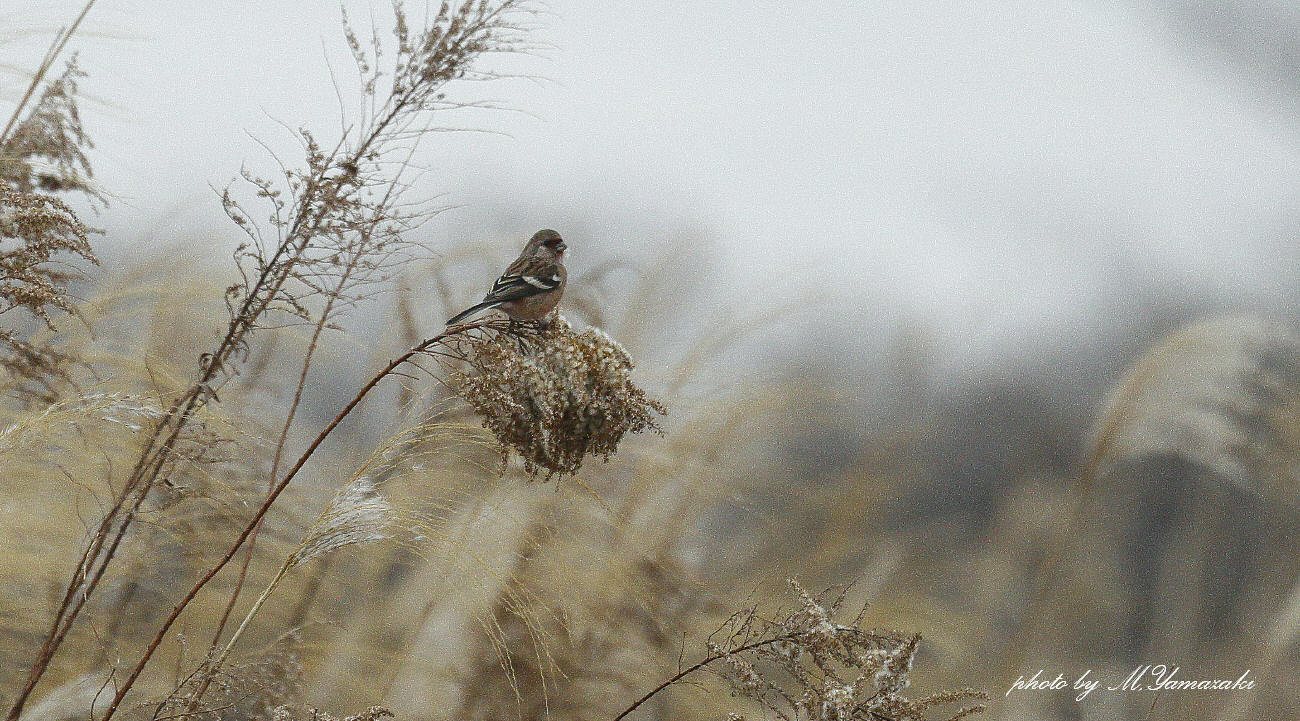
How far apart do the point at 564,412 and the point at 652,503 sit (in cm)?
100

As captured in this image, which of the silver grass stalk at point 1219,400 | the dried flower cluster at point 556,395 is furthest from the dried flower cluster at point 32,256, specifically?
the silver grass stalk at point 1219,400

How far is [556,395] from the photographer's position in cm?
101

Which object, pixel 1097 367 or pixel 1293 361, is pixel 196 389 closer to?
pixel 1293 361

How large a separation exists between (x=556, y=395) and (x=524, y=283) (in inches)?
17.8

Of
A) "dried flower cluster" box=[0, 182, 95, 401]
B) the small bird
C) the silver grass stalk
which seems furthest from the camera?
the silver grass stalk

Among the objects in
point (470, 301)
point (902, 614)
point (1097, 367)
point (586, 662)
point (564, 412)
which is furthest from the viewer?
point (1097, 367)

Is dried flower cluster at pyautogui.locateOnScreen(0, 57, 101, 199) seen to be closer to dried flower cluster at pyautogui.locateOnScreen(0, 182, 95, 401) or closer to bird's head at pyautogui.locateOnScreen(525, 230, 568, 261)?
dried flower cluster at pyautogui.locateOnScreen(0, 182, 95, 401)

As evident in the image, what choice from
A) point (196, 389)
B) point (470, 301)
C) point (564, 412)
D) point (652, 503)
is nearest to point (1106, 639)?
point (652, 503)

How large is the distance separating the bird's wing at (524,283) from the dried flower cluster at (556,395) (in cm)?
32

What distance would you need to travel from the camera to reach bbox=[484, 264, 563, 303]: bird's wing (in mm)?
1391

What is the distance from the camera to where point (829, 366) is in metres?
2.77

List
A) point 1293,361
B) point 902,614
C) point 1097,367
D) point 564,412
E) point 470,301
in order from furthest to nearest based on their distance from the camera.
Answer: point 1097,367, point 1293,361, point 902,614, point 470,301, point 564,412

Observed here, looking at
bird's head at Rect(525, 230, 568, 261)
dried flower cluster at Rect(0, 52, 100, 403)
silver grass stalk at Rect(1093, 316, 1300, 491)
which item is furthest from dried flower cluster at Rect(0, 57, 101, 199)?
silver grass stalk at Rect(1093, 316, 1300, 491)

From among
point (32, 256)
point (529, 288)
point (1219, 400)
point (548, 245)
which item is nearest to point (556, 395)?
point (529, 288)
